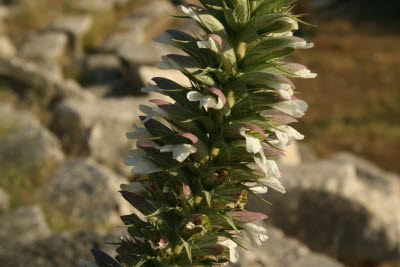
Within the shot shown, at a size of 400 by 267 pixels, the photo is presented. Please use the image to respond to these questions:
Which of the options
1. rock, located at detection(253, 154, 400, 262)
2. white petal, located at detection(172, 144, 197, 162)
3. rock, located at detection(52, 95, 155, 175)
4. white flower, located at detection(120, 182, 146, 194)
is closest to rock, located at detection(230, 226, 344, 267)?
rock, located at detection(253, 154, 400, 262)

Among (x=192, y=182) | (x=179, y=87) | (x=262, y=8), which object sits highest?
(x=262, y=8)

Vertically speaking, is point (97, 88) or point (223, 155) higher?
Result: point (223, 155)

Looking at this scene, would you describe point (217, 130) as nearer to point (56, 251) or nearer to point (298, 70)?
point (298, 70)

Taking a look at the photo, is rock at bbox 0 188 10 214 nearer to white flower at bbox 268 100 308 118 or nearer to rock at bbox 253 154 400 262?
rock at bbox 253 154 400 262

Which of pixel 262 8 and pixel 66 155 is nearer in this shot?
pixel 262 8

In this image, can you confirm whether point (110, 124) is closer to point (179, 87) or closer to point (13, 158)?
point (13, 158)

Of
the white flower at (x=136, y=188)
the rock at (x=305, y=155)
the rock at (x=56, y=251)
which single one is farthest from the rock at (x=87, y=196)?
the rock at (x=305, y=155)

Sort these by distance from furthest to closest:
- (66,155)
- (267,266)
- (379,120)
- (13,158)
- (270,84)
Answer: (379,120) → (66,155) → (13,158) → (267,266) → (270,84)

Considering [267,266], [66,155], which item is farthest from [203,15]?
[66,155]
